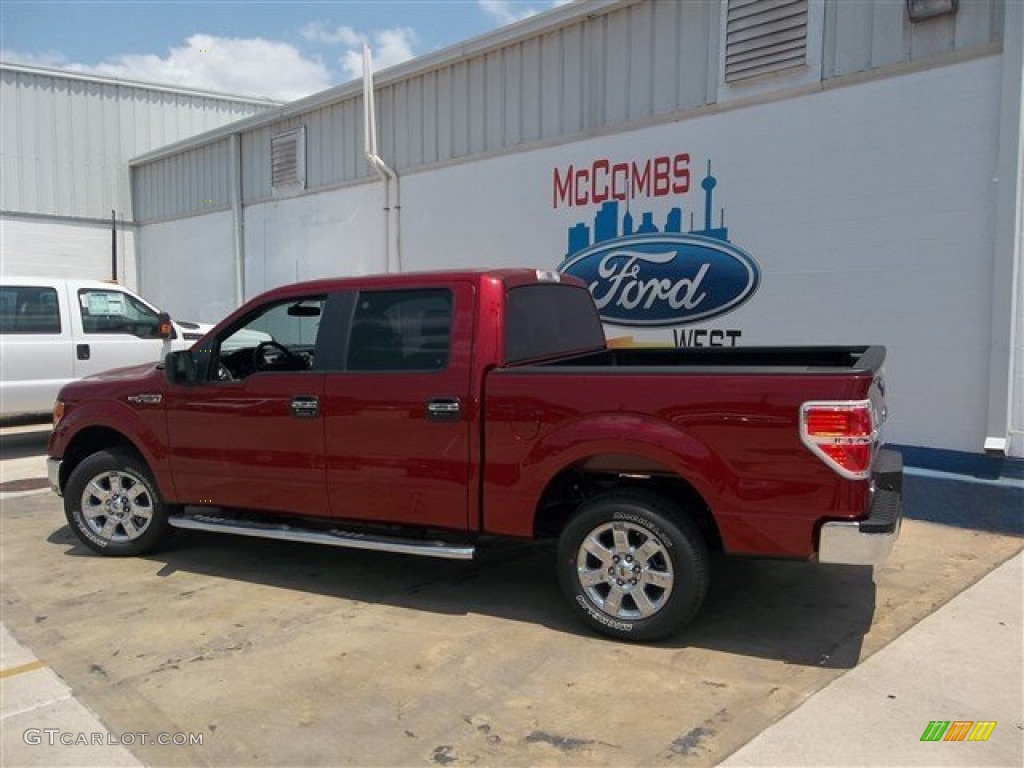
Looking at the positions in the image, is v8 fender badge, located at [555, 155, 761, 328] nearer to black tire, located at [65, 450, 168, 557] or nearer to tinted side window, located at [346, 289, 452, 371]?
tinted side window, located at [346, 289, 452, 371]

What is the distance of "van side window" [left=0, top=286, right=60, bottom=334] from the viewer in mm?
9281

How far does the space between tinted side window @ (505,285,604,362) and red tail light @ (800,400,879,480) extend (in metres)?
1.66

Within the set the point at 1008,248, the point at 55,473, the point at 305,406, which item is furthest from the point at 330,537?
the point at 1008,248

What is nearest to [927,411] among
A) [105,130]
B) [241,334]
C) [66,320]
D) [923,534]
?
[923,534]

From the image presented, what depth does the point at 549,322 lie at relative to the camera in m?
5.19

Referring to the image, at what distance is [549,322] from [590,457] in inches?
49.5

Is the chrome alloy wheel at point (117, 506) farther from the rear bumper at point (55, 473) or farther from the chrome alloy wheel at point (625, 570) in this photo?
the chrome alloy wheel at point (625, 570)

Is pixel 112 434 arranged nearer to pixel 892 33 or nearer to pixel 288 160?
pixel 892 33

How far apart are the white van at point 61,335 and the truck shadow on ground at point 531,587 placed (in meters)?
3.81

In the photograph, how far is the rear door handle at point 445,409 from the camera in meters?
4.46

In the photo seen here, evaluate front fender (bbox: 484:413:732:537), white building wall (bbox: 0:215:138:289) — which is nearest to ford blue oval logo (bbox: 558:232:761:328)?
front fender (bbox: 484:413:732:537)

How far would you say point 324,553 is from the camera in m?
5.89

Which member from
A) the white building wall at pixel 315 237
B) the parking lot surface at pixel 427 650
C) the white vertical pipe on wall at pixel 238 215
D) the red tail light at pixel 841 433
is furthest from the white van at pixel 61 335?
the red tail light at pixel 841 433

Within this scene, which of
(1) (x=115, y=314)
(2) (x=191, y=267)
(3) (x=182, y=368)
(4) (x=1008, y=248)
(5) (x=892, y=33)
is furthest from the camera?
(2) (x=191, y=267)
